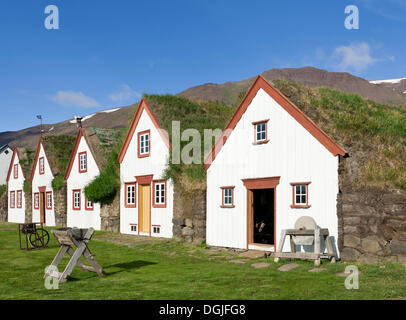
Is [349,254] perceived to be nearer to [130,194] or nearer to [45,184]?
[130,194]

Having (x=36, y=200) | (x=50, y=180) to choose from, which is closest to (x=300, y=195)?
(x=50, y=180)

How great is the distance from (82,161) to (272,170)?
1767 cm

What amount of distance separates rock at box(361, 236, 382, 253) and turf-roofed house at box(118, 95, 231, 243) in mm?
7438

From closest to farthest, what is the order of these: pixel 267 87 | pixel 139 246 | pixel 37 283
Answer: pixel 37 283 → pixel 267 87 → pixel 139 246

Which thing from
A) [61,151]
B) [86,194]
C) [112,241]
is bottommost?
[112,241]

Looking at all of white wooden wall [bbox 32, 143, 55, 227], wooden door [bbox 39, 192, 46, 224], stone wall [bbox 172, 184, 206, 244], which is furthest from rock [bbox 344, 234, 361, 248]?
wooden door [bbox 39, 192, 46, 224]

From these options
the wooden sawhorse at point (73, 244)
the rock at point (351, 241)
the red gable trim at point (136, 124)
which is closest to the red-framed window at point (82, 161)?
the red gable trim at point (136, 124)

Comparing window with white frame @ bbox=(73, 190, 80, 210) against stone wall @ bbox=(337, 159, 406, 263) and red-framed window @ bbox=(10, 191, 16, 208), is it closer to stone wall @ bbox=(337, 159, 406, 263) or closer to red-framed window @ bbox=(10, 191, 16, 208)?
red-framed window @ bbox=(10, 191, 16, 208)

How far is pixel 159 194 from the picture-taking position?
71.5 ft

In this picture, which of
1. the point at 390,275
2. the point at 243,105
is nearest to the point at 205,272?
the point at 390,275

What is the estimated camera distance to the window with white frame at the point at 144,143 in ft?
76.1

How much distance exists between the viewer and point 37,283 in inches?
398
